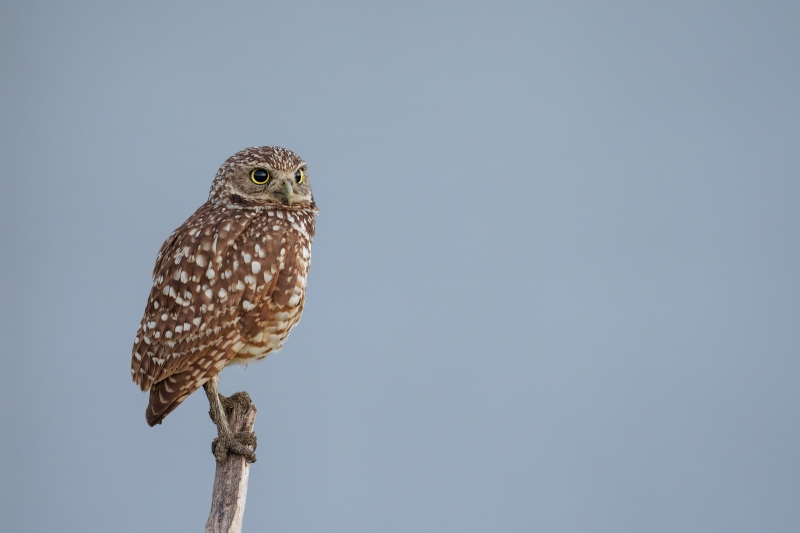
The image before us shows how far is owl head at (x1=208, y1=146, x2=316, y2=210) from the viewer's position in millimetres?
3348

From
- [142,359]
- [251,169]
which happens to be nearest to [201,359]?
[142,359]

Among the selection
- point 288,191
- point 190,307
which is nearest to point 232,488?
point 190,307

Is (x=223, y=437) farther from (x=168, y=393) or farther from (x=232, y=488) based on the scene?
(x=168, y=393)

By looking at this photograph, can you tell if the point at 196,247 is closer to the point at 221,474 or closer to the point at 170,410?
the point at 170,410

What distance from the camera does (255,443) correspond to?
11.4 ft

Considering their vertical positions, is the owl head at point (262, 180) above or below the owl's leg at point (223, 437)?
above

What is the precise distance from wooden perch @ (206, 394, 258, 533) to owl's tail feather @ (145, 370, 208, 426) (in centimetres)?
28

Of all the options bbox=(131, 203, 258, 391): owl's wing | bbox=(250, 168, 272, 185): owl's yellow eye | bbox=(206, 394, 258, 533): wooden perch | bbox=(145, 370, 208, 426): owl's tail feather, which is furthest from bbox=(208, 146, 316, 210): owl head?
bbox=(206, 394, 258, 533): wooden perch

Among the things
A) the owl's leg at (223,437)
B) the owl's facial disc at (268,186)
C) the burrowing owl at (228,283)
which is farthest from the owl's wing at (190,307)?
the owl's leg at (223,437)

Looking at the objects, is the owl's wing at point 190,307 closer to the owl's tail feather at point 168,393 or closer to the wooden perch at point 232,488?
the owl's tail feather at point 168,393

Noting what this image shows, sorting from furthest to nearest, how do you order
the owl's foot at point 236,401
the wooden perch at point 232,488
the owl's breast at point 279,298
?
1. the owl's foot at point 236,401
2. the owl's breast at point 279,298
3. the wooden perch at point 232,488

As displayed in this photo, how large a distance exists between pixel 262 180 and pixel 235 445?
0.85 meters

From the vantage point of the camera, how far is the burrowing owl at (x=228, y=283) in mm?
3256

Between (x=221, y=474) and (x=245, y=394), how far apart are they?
0.35 meters
